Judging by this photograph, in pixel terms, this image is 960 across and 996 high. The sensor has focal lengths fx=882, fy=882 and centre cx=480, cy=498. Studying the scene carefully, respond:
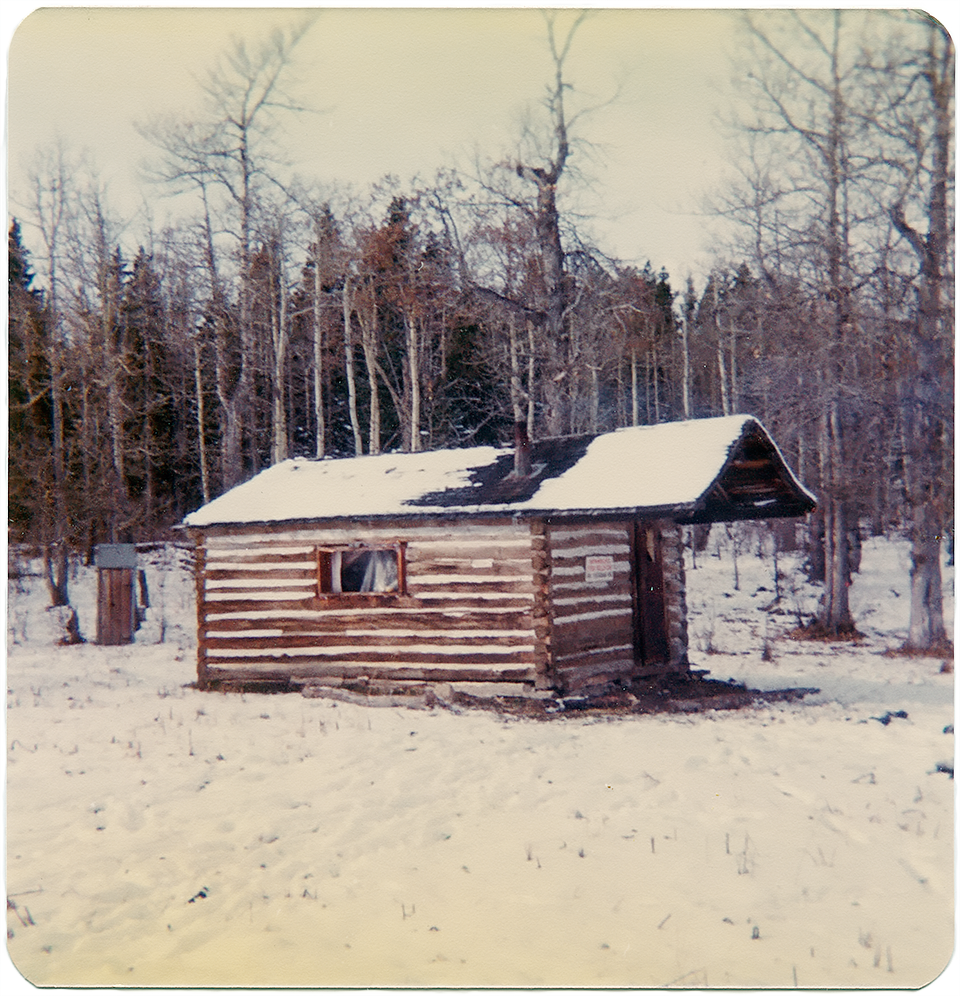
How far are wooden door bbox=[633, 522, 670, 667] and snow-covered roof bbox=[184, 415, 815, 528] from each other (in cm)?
94

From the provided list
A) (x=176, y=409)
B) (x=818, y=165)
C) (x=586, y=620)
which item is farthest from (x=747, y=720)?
(x=176, y=409)

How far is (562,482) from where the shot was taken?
41.5ft

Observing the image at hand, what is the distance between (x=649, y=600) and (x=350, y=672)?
4862 millimetres

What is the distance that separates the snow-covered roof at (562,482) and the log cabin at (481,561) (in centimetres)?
4

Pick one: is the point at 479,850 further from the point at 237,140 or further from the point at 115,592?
the point at 115,592

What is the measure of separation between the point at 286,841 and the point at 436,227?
10673 mm

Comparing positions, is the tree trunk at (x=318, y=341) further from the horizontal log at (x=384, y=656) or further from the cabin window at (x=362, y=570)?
the horizontal log at (x=384, y=656)

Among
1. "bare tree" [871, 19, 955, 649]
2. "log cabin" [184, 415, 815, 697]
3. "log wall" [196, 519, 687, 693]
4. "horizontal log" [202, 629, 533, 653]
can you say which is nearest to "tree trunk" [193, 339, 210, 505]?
"log cabin" [184, 415, 815, 697]

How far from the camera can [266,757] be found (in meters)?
9.02

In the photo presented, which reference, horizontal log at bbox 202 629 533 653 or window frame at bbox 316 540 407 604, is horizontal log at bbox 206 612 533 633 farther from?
window frame at bbox 316 540 407 604

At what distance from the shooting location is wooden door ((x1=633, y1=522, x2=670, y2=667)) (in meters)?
13.9

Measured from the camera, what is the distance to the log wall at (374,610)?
12328 mm

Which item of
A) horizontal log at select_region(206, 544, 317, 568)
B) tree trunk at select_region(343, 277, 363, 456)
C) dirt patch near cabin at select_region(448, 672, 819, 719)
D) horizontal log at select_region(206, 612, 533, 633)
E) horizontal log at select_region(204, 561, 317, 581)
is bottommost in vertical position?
dirt patch near cabin at select_region(448, 672, 819, 719)

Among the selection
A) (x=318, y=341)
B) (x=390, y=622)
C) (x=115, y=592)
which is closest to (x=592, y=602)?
(x=390, y=622)
